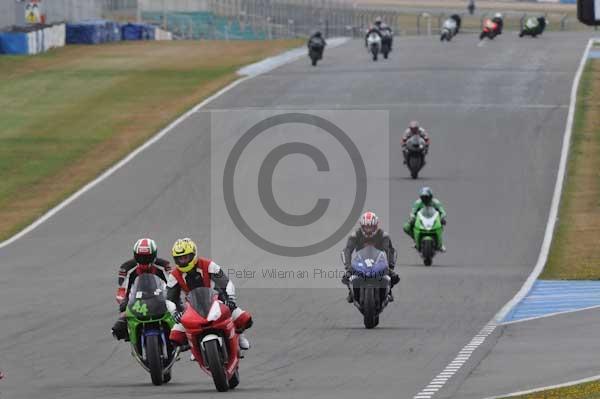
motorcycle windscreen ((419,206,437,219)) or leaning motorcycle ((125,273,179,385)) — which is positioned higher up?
leaning motorcycle ((125,273,179,385))

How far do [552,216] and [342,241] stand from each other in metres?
5.28

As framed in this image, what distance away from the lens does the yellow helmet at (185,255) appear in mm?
15337

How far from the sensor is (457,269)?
26969 mm

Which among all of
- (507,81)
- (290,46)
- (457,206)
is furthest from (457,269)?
(290,46)

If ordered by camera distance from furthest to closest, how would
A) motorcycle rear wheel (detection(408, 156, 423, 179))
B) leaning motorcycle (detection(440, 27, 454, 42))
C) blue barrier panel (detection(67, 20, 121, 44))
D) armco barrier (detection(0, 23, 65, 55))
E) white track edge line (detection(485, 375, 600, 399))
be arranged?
blue barrier panel (detection(67, 20, 121, 44)), leaning motorcycle (detection(440, 27, 454, 42)), armco barrier (detection(0, 23, 65, 55)), motorcycle rear wheel (detection(408, 156, 423, 179)), white track edge line (detection(485, 375, 600, 399))

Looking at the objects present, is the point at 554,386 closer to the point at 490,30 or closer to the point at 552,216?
the point at 552,216

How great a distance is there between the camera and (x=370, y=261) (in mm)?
20156

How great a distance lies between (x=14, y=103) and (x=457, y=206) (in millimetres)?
24293

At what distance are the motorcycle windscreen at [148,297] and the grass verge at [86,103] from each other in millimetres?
17533

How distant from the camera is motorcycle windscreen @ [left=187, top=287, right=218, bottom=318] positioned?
48.5 feet

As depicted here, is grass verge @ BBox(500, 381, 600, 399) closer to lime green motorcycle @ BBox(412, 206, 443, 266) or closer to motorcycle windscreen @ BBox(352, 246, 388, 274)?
motorcycle windscreen @ BBox(352, 246, 388, 274)

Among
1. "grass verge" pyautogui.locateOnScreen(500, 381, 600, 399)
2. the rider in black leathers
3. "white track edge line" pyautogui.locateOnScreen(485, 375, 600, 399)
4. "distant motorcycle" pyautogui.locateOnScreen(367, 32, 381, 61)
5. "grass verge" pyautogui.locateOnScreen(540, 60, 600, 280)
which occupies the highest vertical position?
"distant motorcycle" pyautogui.locateOnScreen(367, 32, 381, 61)

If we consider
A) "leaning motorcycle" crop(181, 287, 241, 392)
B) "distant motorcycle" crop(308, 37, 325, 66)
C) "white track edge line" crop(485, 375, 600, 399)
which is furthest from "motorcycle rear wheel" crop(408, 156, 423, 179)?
"leaning motorcycle" crop(181, 287, 241, 392)

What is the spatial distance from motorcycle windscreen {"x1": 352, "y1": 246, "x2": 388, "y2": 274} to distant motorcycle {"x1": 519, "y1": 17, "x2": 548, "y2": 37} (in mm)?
52481
